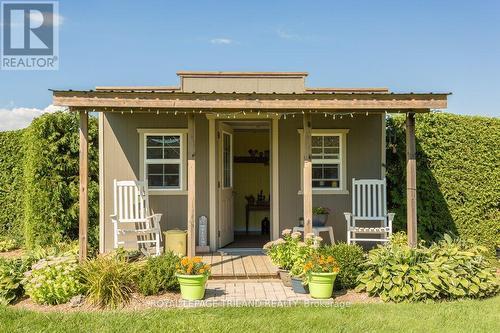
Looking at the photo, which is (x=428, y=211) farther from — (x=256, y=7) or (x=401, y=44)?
(x=256, y=7)

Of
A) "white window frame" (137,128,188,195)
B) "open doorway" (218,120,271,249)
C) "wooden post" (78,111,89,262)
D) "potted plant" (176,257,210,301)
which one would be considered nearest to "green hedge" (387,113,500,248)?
"open doorway" (218,120,271,249)

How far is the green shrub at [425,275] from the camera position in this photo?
198 inches

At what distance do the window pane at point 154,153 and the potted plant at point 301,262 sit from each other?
3093mm

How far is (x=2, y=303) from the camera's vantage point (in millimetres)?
4953

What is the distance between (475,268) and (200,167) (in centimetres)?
426

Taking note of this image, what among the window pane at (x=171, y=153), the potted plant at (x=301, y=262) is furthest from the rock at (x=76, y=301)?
the window pane at (x=171, y=153)

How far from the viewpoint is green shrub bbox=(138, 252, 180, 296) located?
506 centimetres

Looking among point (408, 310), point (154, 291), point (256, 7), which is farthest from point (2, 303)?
point (256, 7)

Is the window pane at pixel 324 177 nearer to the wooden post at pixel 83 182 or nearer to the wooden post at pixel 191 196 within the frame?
the wooden post at pixel 191 196

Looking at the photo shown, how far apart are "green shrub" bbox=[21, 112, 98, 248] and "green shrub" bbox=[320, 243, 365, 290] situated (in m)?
4.52

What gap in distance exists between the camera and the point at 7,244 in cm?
875

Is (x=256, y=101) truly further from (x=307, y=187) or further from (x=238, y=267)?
(x=238, y=267)

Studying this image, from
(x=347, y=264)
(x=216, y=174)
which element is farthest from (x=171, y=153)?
(x=347, y=264)

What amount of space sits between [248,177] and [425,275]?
5.65 meters
